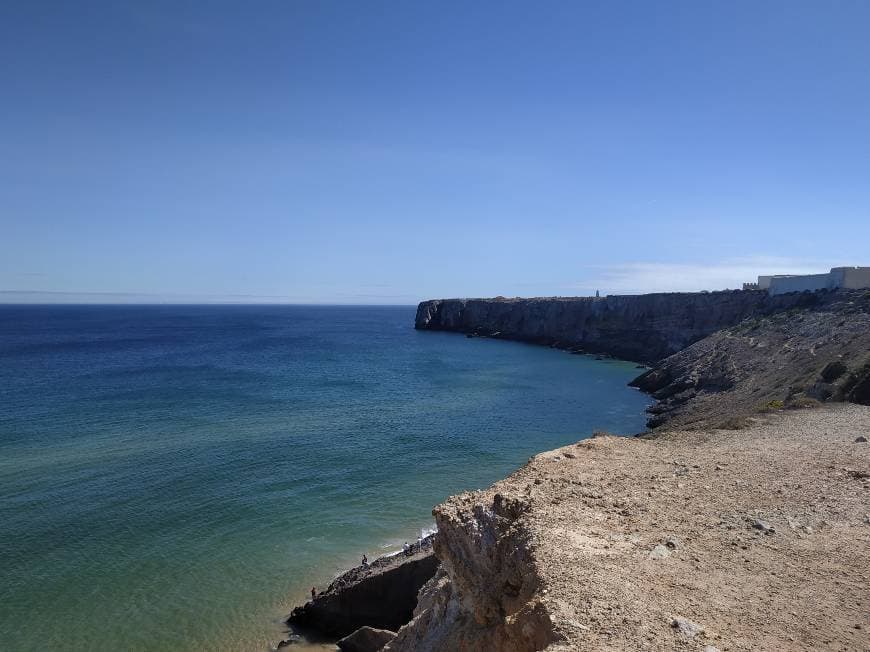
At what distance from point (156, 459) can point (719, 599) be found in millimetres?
28988

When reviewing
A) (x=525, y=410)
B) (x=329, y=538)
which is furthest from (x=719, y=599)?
(x=525, y=410)

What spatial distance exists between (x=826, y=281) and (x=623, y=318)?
31341mm

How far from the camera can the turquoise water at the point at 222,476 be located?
17422 millimetres

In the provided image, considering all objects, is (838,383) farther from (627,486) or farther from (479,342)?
(479,342)

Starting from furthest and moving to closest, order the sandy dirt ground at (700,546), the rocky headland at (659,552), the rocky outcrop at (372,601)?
the rocky outcrop at (372,601) < the rocky headland at (659,552) < the sandy dirt ground at (700,546)

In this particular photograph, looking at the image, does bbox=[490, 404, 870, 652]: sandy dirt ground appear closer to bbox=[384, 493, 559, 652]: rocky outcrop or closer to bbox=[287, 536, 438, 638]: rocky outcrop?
bbox=[384, 493, 559, 652]: rocky outcrop

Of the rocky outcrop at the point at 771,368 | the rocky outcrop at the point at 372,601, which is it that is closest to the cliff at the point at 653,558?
the rocky outcrop at the point at 372,601

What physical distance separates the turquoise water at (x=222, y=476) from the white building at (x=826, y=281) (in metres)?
21.1

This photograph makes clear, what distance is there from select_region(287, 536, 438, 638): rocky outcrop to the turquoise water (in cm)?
128

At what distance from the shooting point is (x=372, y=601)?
1623cm

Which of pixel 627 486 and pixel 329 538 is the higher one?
pixel 627 486

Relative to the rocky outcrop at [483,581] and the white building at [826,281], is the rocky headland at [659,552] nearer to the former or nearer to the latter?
the rocky outcrop at [483,581]

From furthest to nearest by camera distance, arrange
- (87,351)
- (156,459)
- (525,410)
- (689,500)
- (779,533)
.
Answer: (87,351), (525,410), (156,459), (689,500), (779,533)

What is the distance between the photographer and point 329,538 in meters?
21.7
